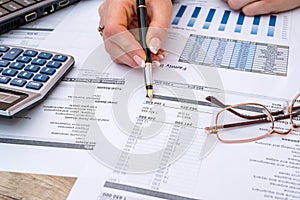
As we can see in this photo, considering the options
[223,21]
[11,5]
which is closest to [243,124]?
[223,21]

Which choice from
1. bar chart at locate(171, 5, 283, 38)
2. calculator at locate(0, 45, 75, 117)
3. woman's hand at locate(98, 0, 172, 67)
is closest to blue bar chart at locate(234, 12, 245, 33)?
bar chart at locate(171, 5, 283, 38)

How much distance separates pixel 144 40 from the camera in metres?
0.53

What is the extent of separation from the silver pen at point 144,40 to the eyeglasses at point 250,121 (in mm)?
86

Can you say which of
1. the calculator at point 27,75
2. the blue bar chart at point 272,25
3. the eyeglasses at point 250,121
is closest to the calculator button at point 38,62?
Answer: the calculator at point 27,75

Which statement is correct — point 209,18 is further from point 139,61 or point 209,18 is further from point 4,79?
point 4,79

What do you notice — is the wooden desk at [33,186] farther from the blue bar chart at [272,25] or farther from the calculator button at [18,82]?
the blue bar chart at [272,25]

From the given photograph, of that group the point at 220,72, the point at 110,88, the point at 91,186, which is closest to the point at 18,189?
the point at 91,186

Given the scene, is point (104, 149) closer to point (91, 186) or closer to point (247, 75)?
point (91, 186)

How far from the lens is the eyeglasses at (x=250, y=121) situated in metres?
0.44

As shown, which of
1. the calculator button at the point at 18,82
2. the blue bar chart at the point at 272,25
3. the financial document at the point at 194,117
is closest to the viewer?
the financial document at the point at 194,117

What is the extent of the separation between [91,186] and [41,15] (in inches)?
14.8

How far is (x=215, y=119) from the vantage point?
18.0 inches

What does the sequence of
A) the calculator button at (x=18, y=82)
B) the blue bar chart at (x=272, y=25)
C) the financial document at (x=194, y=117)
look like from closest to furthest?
the financial document at (x=194, y=117), the calculator button at (x=18, y=82), the blue bar chart at (x=272, y=25)

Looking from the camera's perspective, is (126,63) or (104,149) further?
(126,63)
